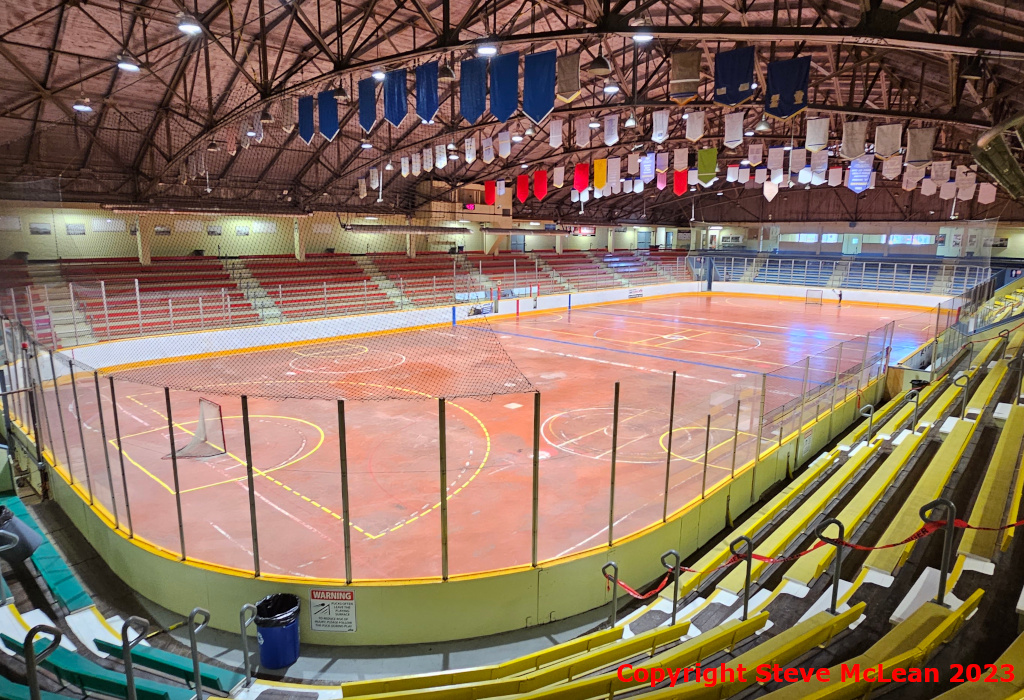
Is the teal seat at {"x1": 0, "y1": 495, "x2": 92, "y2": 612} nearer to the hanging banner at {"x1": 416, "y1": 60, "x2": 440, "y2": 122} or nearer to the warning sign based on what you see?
the warning sign

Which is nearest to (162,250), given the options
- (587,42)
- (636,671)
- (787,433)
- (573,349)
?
(573,349)

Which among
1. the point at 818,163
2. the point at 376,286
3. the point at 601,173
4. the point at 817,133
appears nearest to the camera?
the point at 817,133

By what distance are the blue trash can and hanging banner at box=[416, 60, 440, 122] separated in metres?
10.3

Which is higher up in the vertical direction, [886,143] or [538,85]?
[538,85]

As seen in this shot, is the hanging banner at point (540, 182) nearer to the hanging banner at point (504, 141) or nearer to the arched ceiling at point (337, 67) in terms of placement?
the arched ceiling at point (337, 67)

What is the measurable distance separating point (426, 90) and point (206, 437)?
838 centimetres

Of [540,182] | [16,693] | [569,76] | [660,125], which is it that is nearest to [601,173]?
[540,182]

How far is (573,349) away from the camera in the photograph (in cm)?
2178

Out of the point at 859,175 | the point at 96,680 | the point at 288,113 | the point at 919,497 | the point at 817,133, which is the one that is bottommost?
the point at 96,680

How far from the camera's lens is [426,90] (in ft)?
42.1

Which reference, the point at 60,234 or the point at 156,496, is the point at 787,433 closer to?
the point at 156,496

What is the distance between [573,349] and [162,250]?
17755 mm

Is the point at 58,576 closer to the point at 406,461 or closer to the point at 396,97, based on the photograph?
the point at 406,461

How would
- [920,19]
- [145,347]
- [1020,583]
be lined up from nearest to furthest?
[1020,583] < [920,19] < [145,347]
